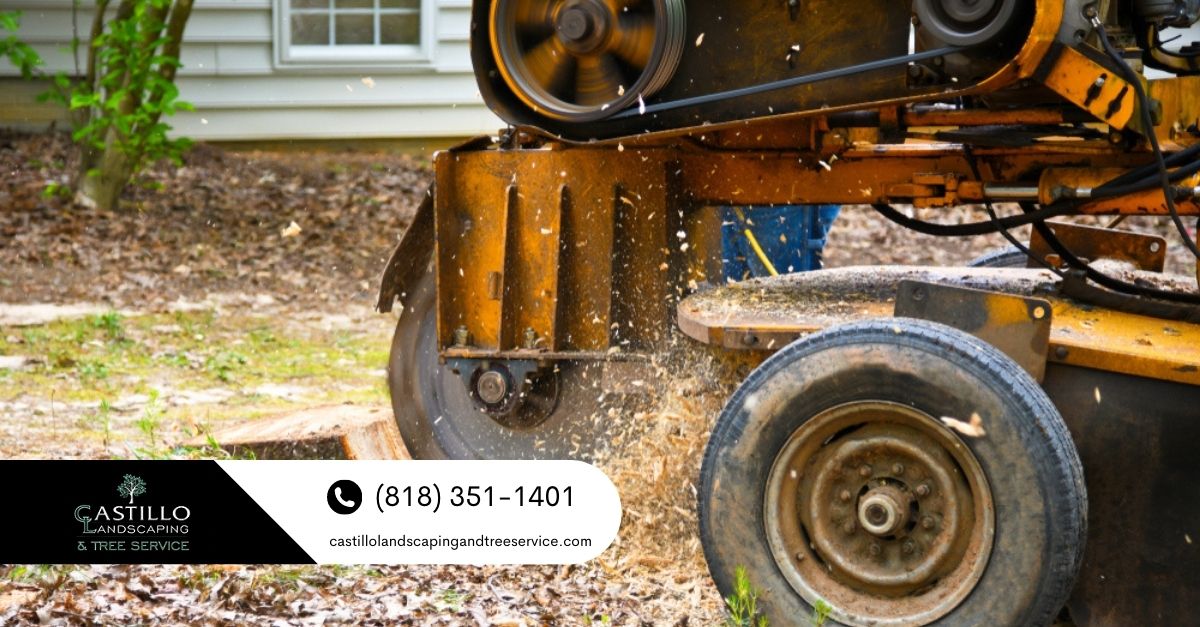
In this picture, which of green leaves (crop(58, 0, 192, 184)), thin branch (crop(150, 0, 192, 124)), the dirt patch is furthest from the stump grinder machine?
thin branch (crop(150, 0, 192, 124))

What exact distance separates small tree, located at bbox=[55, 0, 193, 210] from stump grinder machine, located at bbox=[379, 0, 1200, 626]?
5.20 meters

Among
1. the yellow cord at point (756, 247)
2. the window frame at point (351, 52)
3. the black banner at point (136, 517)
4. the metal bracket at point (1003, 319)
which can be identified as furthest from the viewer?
the window frame at point (351, 52)

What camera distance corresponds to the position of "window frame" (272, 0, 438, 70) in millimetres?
11461

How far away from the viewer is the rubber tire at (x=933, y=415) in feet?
11.0

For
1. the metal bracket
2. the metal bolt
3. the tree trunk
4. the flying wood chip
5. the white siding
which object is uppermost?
the metal bracket

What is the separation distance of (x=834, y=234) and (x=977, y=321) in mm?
6648

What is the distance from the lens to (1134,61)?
413 centimetres

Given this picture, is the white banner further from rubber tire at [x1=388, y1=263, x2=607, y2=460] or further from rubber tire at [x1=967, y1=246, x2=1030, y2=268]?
rubber tire at [x1=967, y1=246, x2=1030, y2=268]

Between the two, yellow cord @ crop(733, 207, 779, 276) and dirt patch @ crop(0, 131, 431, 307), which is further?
dirt patch @ crop(0, 131, 431, 307)

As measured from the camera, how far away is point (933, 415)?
3516 millimetres

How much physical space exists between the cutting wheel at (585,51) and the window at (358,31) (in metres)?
7.44

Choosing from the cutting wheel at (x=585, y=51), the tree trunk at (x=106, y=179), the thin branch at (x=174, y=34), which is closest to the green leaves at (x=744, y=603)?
the cutting wheel at (x=585, y=51)

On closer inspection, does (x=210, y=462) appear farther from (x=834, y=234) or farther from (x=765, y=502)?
(x=834, y=234)

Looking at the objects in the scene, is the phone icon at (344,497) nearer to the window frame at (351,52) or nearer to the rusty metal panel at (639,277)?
the rusty metal panel at (639,277)
